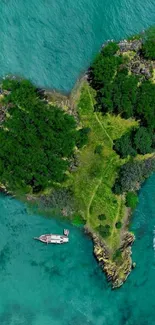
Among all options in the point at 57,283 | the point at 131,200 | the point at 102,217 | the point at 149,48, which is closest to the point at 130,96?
the point at 149,48

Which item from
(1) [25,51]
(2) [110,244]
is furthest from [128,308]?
(1) [25,51]

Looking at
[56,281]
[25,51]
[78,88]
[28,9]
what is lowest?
[56,281]

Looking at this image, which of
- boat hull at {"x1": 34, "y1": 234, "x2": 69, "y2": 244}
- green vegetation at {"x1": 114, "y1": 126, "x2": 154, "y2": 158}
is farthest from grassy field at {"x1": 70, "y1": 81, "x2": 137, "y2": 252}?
boat hull at {"x1": 34, "y1": 234, "x2": 69, "y2": 244}

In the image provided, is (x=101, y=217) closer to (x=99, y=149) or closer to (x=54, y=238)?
(x=54, y=238)

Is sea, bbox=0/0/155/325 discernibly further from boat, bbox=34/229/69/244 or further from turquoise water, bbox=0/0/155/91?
boat, bbox=34/229/69/244

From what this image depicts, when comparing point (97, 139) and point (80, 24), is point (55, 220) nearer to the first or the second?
point (97, 139)

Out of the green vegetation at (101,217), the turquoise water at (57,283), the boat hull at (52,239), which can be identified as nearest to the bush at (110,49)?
the green vegetation at (101,217)

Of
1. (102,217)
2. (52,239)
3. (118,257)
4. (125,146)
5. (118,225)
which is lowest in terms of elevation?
(118,257)
